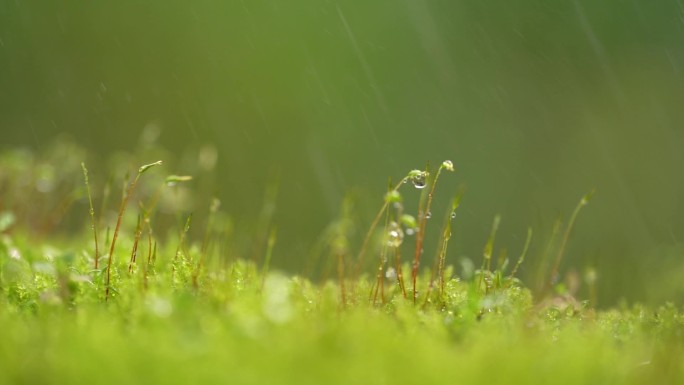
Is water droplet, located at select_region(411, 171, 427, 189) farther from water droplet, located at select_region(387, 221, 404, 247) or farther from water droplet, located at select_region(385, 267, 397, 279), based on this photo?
water droplet, located at select_region(385, 267, 397, 279)

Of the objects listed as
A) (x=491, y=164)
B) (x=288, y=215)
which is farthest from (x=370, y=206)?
(x=491, y=164)

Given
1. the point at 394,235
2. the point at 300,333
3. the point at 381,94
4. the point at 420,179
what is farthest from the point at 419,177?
the point at 381,94

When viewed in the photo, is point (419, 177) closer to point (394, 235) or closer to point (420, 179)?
point (420, 179)

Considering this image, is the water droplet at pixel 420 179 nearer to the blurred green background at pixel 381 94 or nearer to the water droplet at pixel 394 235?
the water droplet at pixel 394 235

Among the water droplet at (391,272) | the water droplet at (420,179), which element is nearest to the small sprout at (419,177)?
the water droplet at (420,179)

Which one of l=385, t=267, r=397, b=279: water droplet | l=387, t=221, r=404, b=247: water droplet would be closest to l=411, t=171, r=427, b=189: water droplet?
l=387, t=221, r=404, b=247: water droplet
